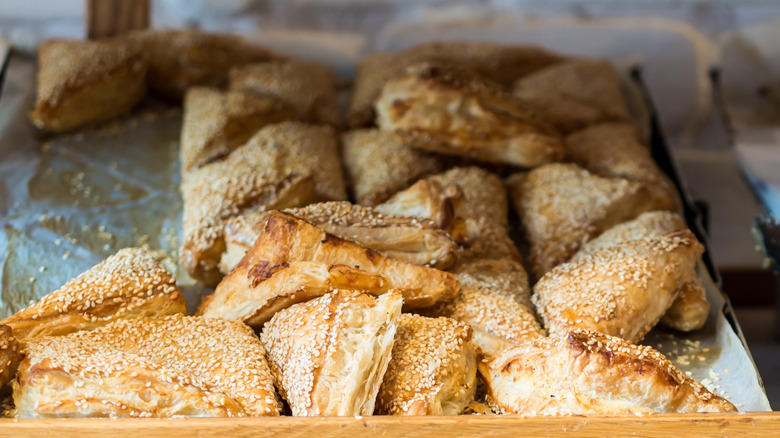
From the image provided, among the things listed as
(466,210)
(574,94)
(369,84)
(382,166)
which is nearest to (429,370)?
(466,210)

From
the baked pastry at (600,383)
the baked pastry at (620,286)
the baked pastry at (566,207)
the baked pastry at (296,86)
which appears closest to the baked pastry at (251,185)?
the baked pastry at (296,86)

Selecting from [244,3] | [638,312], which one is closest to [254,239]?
[638,312]

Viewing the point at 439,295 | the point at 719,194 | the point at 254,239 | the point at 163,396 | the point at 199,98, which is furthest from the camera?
the point at 719,194

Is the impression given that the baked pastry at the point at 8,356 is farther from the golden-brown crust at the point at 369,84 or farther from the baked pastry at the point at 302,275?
the golden-brown crust at the point at 369,84

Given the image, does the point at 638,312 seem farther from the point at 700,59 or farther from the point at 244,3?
the point at 244,3

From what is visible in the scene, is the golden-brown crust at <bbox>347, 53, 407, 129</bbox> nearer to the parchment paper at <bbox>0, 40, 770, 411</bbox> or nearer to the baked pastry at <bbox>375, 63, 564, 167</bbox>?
the baked pastry at <bbox>375, 63, 564, 167</bbox>

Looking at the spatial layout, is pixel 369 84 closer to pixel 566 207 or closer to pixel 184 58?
pixel 184 58
